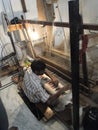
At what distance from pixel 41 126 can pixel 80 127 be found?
46 cm

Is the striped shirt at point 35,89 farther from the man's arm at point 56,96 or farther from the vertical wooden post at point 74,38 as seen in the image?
the vertical wooden post at point 74,38

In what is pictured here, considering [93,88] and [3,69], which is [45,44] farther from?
[93,88]

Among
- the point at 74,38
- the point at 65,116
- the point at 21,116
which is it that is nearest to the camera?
the point at 74,38

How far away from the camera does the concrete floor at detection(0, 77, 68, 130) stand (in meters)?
1.86

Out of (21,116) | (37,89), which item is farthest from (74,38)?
(21,116)

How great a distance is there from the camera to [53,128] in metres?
1.81

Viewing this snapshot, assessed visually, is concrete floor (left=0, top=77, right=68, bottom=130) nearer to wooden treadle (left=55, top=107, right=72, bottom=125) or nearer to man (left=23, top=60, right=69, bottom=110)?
wooden treadle (left=55, top=107, right=72, bottom=125)

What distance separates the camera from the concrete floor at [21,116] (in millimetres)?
1859

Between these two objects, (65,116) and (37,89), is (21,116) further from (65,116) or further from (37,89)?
(65,116)

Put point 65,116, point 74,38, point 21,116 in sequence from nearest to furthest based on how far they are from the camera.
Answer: point 74,38 → point 65,116 → point 21,116

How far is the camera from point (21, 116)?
81.4 inches

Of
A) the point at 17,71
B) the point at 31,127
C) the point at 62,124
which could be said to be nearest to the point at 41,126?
the point at 31,127

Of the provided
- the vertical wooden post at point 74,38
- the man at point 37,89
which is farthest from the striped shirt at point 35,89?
the vertical wooden post at point 74,38

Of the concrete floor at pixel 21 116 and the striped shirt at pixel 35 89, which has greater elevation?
the striped shirt at pixel 35 89
